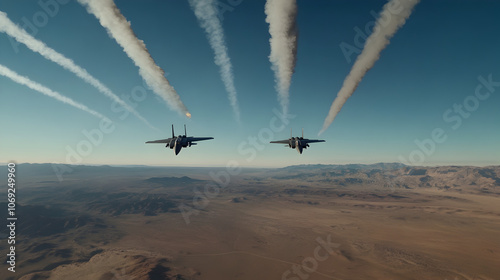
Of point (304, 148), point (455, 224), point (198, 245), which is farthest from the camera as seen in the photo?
point (455, 224)

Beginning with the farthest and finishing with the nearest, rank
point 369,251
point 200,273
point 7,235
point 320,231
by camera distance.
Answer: point 320,231
point 7,235
point 369,251
point 200,273

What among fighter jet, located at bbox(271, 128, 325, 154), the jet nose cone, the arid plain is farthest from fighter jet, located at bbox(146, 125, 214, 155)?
the arid plain

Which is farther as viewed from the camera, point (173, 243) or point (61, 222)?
point (61, 222)

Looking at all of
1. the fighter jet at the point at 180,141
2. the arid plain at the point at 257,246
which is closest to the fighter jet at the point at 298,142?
A: the fighter jet at the point at 180,141

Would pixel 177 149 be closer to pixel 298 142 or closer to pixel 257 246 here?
pixel 298 142

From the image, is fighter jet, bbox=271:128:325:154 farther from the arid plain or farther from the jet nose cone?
the arid plain

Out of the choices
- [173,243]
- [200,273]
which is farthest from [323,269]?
[173,243]

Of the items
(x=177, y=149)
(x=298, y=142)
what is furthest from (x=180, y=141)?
(x=298, y=142)

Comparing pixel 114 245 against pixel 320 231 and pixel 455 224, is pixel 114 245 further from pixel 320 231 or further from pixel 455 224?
pixel 455 224

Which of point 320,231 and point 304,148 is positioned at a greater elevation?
point 304,148

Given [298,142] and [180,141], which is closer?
[180,141]

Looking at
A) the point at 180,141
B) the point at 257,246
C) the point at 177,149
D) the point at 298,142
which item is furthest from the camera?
the point at 257,246
